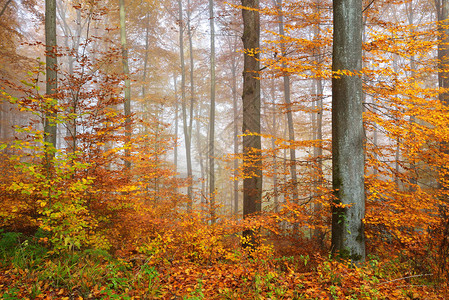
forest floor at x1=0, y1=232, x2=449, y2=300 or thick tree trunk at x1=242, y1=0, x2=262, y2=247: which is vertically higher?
thick tree trunk at x1=242, y1=0, x2=262, y2=247

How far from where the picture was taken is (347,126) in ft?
14.3

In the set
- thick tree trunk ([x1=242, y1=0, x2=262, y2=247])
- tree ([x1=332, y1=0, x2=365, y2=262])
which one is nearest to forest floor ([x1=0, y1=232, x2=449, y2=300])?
tree ([x1=332, y1=0, x2=365, y2=262])

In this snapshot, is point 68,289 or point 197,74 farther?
point 197,74

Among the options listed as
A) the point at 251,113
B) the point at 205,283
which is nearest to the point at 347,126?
the point at 251,113

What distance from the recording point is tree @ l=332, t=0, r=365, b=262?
4277 mm

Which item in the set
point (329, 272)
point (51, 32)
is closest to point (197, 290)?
point (329, 272)

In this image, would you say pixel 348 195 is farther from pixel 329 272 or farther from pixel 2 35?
pixel 2 35

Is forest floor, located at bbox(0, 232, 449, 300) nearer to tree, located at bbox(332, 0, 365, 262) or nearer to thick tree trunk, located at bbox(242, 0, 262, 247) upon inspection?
tree, located at bbox(332, 0, 365, 262)

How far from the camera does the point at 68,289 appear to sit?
306 centimetres

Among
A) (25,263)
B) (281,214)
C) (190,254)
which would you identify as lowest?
(190,254)

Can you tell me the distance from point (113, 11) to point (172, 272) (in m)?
13.3

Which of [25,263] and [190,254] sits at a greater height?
[25,263]

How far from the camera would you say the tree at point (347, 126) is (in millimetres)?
4277

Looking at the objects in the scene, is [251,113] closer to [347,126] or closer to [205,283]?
[347,126]
